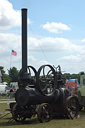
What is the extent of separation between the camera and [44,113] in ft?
42.4

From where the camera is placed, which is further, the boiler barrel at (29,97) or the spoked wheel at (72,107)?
the spoked wheel at (72,107)

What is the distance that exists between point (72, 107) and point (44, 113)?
7.29 feet

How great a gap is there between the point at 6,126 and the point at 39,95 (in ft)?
6.08

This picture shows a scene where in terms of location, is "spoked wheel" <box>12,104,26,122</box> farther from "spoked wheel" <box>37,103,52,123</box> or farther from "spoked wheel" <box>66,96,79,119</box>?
"spoked wheel" <box>66,96,79,119</box>

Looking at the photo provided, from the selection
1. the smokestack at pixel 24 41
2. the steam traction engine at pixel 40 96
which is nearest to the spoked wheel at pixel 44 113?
the steam traction engine at pixel 40 96

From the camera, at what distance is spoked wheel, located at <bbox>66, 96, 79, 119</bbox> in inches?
564

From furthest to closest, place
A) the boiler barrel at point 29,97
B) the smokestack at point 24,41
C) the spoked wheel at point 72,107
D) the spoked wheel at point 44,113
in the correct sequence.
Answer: the spoked wheel at point 72,107 → the smokestack at point 24,41 → the boiler barrel at point 29,97 → the spoked wheel at point 44,113

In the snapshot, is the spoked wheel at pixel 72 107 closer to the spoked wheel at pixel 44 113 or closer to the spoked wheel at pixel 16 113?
the spoked wheel at pixel 44 113

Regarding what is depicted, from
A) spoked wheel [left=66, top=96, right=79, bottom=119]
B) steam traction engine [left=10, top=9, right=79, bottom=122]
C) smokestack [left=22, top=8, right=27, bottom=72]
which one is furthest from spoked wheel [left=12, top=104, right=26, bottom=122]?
spoked wheel [left=66, top=96, right=79, bottom=119]

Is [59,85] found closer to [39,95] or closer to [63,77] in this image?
[63,77]

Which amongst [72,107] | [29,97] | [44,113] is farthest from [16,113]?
[72,107]

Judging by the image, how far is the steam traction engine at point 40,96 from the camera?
13000 mm

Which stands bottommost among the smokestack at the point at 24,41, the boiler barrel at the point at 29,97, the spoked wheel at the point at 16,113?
the spoked wheel at the point at 16,113

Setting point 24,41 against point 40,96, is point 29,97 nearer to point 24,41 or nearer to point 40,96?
point 40,96
